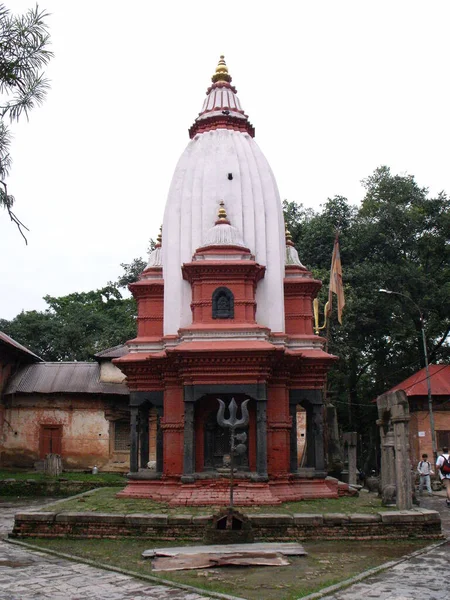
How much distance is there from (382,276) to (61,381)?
17.9 meters

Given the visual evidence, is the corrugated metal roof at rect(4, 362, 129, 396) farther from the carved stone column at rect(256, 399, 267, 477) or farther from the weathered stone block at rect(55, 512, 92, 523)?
the weathered stone block at rect(55, 512, 92, 523)

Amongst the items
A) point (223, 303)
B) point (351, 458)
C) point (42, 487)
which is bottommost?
point (42, 487)

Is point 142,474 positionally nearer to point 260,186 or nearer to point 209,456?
point 209,456

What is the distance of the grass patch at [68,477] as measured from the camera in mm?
25359

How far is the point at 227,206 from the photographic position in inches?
764

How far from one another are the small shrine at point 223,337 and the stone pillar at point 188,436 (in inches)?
1.0

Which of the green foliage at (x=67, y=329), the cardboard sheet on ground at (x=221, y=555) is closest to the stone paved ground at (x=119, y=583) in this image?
the cardboard sheet on ground at (x=221, y=555)

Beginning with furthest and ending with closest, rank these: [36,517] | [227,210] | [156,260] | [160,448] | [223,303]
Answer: [156,260] < [227,210] < [160,448] < [223,303] < [36,517]

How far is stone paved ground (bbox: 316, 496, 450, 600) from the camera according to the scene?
7.99 m

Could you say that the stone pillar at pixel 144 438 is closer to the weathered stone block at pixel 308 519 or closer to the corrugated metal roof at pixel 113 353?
the weathered stone block at pixel 308 519

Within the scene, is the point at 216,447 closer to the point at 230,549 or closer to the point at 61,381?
the point at 230,549

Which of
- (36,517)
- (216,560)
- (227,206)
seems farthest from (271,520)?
(227,206)

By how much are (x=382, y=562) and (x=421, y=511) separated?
3.21 meters

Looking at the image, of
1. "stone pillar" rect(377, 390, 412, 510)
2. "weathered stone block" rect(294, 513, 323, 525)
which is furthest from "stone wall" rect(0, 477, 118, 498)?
"weathered stone block" rect(294, 513, 323, 525)
